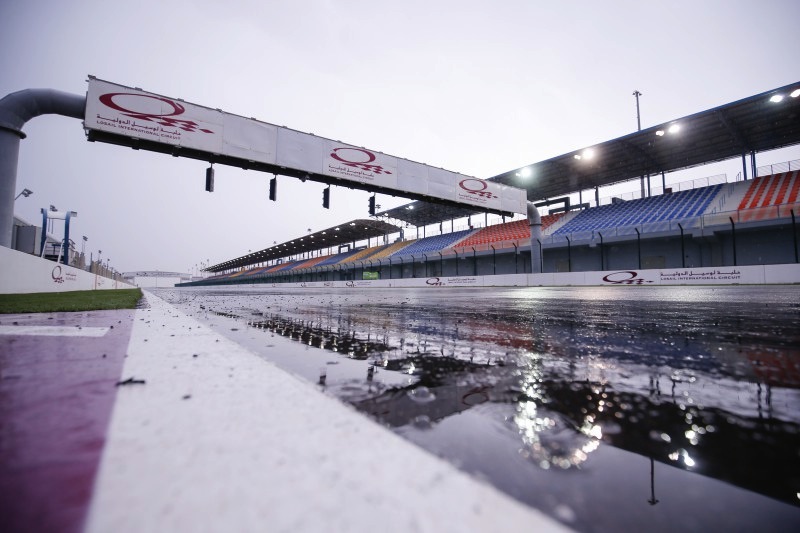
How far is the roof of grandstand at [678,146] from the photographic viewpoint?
67.3 feet

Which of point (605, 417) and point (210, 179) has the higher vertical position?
point (210, 179)

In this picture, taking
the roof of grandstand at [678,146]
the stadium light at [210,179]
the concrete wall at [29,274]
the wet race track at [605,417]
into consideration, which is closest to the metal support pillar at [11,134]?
the concrete wall at [29,274]

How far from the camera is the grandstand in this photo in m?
20.6

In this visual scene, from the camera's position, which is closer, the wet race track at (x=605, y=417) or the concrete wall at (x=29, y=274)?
the wet race track at (x=605, y=417)

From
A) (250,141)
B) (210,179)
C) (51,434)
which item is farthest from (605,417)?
(250,141)

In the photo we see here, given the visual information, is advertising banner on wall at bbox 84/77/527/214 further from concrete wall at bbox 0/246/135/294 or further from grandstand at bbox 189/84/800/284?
grandstand at bbox 189/84/800/284

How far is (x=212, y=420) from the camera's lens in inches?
36.1

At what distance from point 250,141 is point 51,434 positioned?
659 inches

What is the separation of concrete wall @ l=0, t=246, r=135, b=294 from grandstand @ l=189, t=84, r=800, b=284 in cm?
2393

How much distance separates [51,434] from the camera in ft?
2.58

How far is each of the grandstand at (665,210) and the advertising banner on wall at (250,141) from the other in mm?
8946

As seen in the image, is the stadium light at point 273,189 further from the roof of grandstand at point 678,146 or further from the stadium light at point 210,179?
the roof of grandstand at point 678,146

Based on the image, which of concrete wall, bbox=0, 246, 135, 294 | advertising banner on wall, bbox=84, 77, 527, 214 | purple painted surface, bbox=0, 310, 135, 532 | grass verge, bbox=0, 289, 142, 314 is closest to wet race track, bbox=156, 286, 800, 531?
purple painted surface, bbox=0, 310, 135, 532

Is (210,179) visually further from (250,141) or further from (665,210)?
(665,210)
